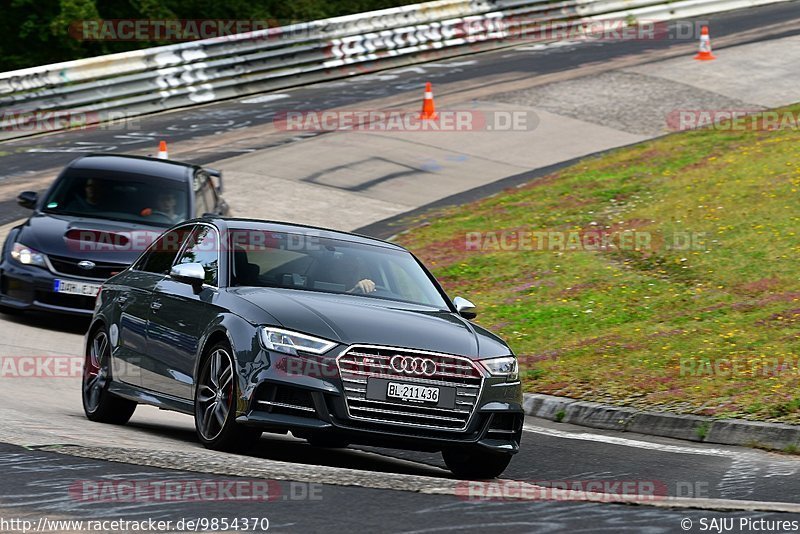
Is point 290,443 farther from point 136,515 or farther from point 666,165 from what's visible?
point 666,165

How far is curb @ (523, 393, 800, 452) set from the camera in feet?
35.0

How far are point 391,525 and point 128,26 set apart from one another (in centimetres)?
3341

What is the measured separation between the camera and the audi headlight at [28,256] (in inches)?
595

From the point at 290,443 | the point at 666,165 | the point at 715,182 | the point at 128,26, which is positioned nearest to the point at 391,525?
the point at 290,443

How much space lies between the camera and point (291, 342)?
8438 millimetres

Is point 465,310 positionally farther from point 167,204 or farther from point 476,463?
point 167,204

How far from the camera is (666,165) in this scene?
23375 millimetres

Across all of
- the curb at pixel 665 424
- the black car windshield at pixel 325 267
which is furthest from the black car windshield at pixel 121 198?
the black car windshield at pixel 325 267
